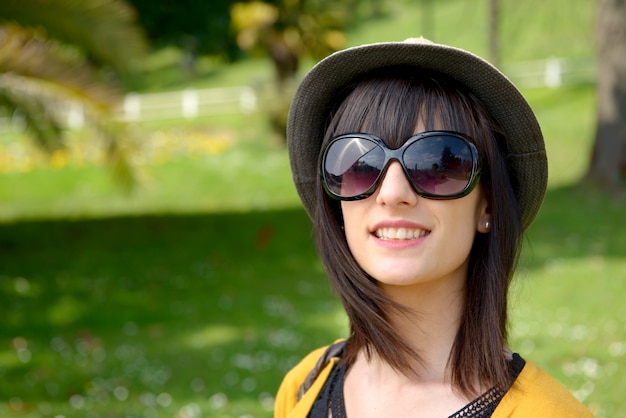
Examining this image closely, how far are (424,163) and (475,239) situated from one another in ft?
0.88

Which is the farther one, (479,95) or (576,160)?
(576,160)

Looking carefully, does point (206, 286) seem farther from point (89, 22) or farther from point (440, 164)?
point (440, 164)

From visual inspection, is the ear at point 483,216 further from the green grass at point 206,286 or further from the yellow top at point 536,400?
the green grass at point 206,286

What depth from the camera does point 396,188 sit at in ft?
5.72

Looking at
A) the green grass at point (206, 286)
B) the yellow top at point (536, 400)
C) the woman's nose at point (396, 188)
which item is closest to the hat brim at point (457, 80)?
the woman's nose at point (396, 188)

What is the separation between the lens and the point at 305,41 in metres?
11.8

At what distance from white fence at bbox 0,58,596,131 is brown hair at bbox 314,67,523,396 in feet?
59.2

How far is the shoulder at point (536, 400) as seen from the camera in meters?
1.68

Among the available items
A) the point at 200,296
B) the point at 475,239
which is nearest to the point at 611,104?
the point at 200,296

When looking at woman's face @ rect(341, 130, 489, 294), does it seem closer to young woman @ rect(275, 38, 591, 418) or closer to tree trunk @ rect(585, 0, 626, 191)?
young woman @ rect(275, 38, 591, 418)

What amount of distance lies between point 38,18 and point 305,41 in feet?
14.6

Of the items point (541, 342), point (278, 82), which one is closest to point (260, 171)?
point (278, 82)

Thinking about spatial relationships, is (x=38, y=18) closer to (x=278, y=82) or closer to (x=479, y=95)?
(x=479, y=95)

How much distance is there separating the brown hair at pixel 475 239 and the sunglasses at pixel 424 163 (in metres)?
0.03
